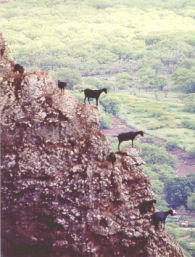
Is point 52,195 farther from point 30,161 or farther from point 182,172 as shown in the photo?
point 182,172

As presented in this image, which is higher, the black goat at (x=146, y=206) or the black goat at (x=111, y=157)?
the black goat at (x=111, y=157)

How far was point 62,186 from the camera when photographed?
14.0 metres

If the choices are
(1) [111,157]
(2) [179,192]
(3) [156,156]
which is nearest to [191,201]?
→ (2) [179,192]

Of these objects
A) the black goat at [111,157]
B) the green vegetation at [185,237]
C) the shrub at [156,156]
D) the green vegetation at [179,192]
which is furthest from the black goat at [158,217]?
the shrub at [156,156]

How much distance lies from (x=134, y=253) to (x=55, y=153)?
297 cm

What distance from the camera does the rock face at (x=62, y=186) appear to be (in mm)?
13945

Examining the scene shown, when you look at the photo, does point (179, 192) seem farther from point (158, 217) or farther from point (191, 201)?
point (158, 217)

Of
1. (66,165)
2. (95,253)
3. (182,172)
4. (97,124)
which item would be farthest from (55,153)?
(182,172)

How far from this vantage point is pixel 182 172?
160 metres

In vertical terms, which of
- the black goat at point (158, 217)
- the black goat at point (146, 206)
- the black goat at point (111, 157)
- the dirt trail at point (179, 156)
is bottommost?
the dirt trail at point (179, 156)

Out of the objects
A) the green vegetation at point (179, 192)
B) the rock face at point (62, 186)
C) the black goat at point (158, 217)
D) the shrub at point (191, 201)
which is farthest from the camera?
the green vegetation at point (179, 192)

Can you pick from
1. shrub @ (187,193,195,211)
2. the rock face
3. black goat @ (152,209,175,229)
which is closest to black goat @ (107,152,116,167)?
the rock face

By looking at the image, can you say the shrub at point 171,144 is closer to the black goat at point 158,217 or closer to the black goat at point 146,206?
the black goat at point 158,217

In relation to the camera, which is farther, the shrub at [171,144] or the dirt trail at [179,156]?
the shrub at [171,144]
